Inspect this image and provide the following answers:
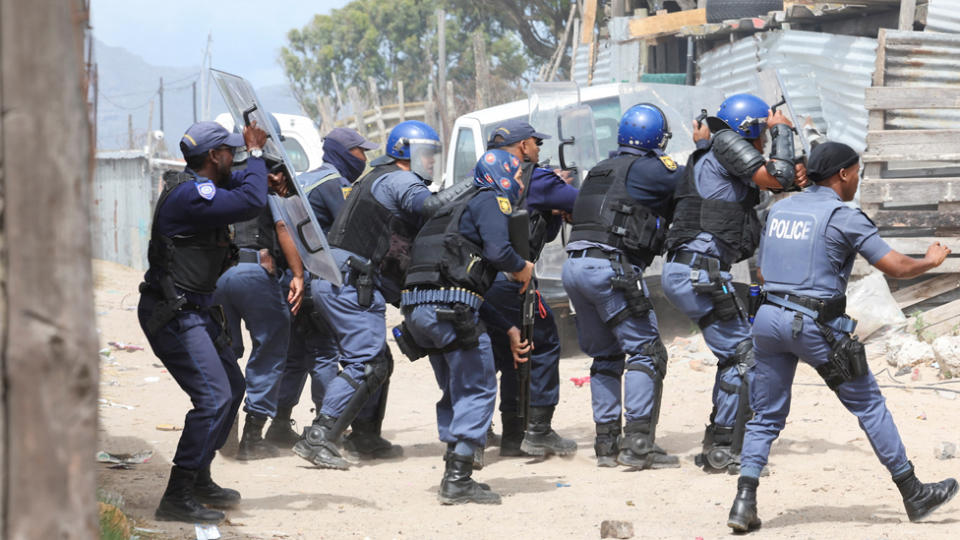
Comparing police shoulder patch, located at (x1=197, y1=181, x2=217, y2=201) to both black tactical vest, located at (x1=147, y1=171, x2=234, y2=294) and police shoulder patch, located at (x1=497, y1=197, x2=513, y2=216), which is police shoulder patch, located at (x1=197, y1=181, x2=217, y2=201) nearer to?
black tactical vest, located at (x1=147, y1=171, x2=234, y2=294)

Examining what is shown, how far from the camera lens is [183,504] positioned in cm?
493

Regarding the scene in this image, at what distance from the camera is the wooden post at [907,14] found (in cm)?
1162

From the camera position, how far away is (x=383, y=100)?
3828 centimetres

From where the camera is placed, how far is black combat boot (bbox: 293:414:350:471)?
20.3ft

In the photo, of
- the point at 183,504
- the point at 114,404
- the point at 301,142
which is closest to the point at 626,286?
the point at 183,504

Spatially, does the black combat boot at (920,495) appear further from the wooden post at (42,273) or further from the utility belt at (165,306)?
the wooden post at (42,273)

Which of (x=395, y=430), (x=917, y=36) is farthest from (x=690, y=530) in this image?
(x=917, y=36)

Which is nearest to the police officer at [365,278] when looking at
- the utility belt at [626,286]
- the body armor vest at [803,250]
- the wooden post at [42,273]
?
the utility belt at [626,286]

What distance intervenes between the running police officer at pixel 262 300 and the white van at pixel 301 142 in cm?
540

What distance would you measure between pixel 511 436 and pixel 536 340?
634mm

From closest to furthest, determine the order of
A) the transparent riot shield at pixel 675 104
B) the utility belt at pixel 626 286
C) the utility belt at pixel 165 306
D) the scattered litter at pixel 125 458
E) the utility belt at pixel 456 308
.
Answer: the utility belt at pixel 165 306 < the utility belt at pixel 456 308 < the utility belt at pixel 626 286 < the scattered litter at pixel 125 458 < the transparent riot shield at pixel 675 104

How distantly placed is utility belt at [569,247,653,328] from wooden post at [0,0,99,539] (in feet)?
13.9

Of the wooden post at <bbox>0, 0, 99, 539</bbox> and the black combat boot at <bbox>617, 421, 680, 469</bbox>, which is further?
the black combat boot at <bbox>617, 421, 680, 469</bbox>

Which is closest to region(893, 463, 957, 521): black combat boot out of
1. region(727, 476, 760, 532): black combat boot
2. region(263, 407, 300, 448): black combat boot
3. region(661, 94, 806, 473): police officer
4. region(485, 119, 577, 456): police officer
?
region(727, 476, 760, 532): black combat boot
